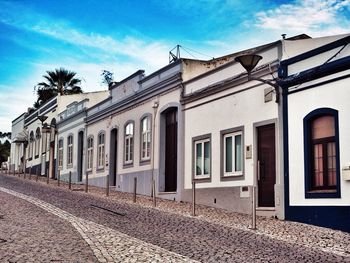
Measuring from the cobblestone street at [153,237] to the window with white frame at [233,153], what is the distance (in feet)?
4.78

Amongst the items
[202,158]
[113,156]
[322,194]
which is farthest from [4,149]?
[322,194]

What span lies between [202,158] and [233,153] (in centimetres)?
214

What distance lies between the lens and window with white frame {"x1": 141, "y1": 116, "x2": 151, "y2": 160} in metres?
24.6

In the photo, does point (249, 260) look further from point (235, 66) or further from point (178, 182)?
point (178, 182)

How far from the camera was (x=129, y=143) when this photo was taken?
26.9 metres

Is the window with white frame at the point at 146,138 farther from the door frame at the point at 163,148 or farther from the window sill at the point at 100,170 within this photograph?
the window sill at the point at 100,170

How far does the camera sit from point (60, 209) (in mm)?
17422

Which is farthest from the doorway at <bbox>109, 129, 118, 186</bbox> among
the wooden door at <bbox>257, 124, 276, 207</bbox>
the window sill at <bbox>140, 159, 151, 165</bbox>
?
the wooden door at <bbox>257, 124, 276, 207</bbox>

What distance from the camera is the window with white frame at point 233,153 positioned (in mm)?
17961

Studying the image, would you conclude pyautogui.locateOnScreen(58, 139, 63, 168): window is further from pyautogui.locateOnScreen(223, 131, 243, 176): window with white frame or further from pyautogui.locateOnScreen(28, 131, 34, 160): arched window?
pyautogui.locateOnScreen(223, 131, 243, 176): window with white frame

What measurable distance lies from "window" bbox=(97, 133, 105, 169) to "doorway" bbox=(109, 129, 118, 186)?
1.10m

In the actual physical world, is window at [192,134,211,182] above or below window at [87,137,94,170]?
below

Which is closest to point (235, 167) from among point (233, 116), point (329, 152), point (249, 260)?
point (233, 116)

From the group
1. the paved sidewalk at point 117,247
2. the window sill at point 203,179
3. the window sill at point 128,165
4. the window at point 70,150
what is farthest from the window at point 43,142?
the paved sidewalk at point 117,247
